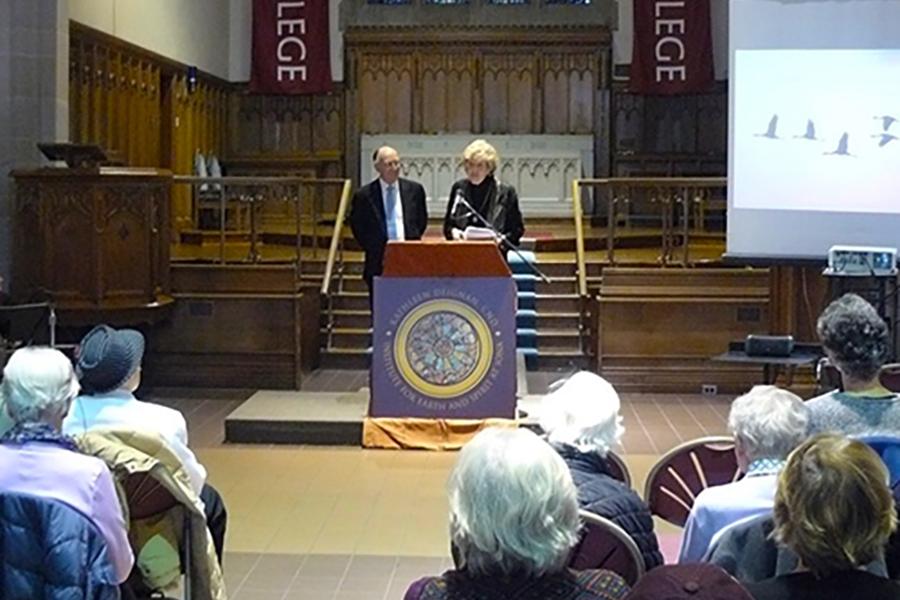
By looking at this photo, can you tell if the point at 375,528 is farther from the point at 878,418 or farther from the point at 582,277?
the point at 582,277

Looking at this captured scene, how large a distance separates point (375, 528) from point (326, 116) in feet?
34.1

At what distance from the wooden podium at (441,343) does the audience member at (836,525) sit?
4.82m

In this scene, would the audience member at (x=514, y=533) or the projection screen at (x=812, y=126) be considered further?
the projection screen at (x=812, y=126)

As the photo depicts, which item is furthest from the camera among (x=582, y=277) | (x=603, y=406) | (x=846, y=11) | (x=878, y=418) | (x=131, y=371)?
(x=582, y=277)

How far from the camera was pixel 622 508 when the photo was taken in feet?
9.62

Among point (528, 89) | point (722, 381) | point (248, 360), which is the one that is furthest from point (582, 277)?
point (528, 89)

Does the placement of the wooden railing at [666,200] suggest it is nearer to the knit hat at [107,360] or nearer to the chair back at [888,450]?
the knit hat at [107,360]

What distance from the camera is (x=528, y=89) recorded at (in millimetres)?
15297

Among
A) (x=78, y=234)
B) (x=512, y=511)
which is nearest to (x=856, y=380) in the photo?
(x=512, y=511)

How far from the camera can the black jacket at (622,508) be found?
9.56 ft

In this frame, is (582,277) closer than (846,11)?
No

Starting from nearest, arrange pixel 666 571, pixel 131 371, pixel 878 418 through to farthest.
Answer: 1. pixel 666 571
2. pixel 878 418
3. pixel 131 371

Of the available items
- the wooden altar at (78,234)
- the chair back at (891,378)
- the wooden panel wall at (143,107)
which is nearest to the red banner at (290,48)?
the wooden panel wall at (143,107)

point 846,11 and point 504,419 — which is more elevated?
point 846,11
